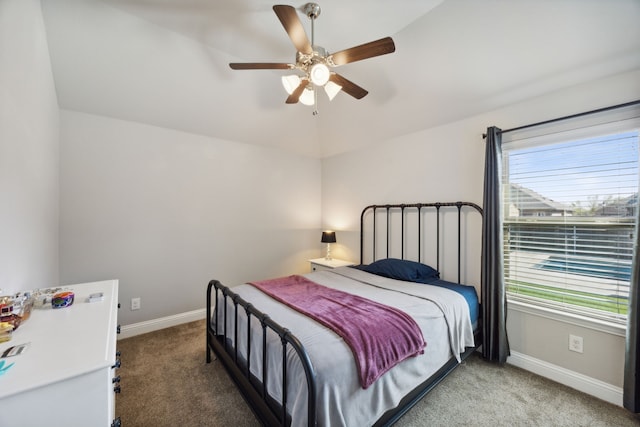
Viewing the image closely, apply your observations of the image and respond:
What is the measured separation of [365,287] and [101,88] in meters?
3.19

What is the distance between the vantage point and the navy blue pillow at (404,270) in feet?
8.91

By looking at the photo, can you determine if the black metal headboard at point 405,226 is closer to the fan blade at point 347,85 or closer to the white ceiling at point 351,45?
the white ceiling at point 351,45

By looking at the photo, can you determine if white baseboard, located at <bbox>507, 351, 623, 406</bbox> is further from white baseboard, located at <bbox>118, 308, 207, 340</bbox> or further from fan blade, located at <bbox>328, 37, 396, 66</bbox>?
white baseboard, located at <bbox>118, 308, 207, 340</bbox>

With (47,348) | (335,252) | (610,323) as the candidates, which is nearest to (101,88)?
(47,348)

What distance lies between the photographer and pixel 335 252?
434 centimetres

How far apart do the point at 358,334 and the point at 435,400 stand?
1027 mm

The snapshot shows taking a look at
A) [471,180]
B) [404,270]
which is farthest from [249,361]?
[471,180]

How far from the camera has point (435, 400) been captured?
189 centimetres

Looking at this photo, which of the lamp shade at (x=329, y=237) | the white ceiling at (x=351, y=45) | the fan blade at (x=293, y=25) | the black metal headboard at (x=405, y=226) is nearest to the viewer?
the fan blade at (x=293, y=25)

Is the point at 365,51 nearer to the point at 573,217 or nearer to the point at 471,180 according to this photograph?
the point at 471,180

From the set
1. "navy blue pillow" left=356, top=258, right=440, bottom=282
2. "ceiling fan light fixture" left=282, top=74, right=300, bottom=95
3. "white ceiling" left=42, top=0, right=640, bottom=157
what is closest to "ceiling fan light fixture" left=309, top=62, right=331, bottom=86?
"ceiling fan light fixture" left=282, top=74, right=300, bottom=95

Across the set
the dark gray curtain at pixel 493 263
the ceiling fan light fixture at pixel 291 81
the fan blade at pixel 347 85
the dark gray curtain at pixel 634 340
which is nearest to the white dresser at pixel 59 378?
the ceiling fan light fixture at pixel 291 81

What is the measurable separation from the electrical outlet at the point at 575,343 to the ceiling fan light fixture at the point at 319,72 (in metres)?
2.80

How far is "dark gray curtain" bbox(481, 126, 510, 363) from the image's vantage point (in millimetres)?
2281
